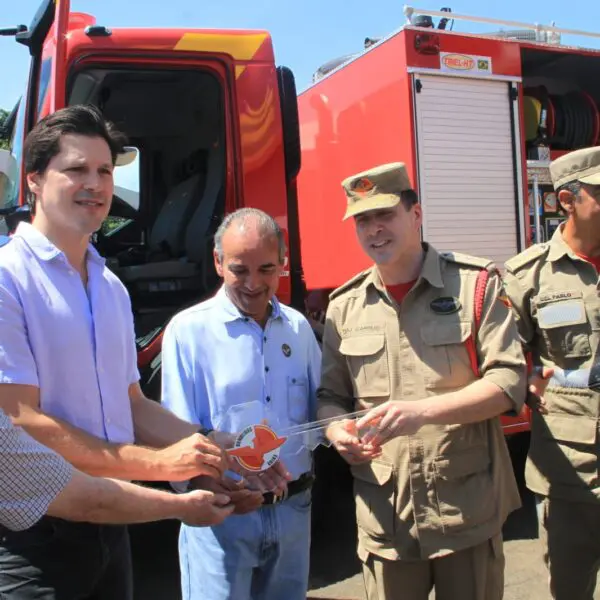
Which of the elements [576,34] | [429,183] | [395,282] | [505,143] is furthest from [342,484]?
[576,34]

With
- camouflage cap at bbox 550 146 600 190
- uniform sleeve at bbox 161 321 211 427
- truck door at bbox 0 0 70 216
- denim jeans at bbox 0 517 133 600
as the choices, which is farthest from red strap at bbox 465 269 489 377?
truck door at bbox 0 0 70 216

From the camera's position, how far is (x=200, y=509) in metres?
1.52

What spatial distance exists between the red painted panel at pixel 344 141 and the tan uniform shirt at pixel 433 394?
6.53ft

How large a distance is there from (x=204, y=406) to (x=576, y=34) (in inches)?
165

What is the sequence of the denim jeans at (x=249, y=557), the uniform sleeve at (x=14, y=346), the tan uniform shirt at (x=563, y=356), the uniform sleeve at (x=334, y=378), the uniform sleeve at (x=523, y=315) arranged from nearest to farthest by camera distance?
the uniform sleeve at (x=14, y=346) → the denim jeans at (x=249, y=557) → the uniform sleeve at (x=334, y=378) → the tan uniform shirt at (x=563, y=356) → the uniform sleeve at (x=523, y=315)

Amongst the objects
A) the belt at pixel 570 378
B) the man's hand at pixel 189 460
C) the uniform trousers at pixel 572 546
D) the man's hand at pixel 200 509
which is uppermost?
the belt at pixel 570 378

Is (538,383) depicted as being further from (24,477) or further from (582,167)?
(24,477)

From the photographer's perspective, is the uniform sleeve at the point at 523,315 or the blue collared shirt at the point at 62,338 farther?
the uniform sleeve at the point at 523,315

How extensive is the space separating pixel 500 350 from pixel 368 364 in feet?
1.35

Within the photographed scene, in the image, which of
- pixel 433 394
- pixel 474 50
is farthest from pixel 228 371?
pixel 474 50

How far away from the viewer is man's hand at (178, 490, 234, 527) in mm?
1489

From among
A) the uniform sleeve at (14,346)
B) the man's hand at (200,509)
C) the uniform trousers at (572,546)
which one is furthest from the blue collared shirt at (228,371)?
the uniform trousers at (572,546)

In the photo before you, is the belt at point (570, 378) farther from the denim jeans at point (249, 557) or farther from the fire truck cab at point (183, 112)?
the fire truck cab at point (183, 112)

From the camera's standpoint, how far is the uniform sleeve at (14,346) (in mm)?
1466
